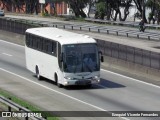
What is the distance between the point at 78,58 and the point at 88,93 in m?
2.07

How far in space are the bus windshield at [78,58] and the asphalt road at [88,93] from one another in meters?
1.11

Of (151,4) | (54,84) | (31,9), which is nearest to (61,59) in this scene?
(54,84)

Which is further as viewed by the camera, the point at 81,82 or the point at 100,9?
the point at 100,9

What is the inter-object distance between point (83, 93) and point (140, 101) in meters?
3.42

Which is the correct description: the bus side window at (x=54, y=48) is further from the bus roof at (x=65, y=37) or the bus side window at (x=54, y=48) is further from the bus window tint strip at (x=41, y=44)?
the bus roof at (x=65, y=37)

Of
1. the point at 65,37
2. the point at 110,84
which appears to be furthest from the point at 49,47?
the point at 110,84

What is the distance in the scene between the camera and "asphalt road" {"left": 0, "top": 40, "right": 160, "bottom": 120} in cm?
2225

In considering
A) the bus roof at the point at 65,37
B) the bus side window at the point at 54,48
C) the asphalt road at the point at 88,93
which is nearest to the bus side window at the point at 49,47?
the bus roof at the point at 65,37

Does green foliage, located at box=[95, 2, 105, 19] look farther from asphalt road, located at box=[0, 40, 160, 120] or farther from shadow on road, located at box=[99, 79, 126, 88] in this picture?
shadow on road, located at box=[99, 79, 126, 88]

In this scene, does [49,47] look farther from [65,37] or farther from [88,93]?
[88,93]

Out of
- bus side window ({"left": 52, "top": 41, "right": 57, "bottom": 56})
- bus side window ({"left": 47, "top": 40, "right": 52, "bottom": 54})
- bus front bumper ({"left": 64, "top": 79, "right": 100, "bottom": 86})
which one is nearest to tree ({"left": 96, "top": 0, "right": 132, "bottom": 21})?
bus side window ({"left": 47, "top": 40, "right": 52, "bottom": 54})

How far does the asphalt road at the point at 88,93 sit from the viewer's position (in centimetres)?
2225

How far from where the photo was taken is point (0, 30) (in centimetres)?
5725

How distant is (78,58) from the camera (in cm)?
2697
